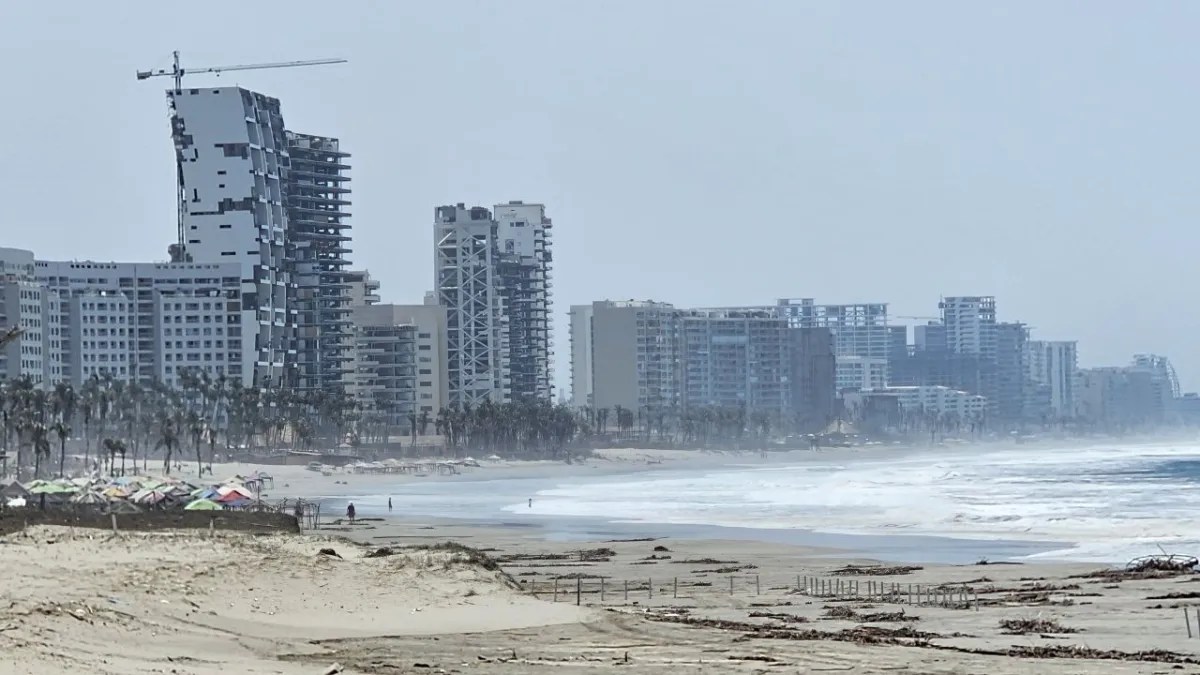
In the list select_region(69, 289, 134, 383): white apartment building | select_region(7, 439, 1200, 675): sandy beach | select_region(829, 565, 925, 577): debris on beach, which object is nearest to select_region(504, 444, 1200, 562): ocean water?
select_region(829, 565, 925, 577): debris on beach

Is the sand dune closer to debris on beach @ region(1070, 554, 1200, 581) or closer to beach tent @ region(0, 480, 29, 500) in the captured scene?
debris on beach @ region(1070, 554, 1200, 581)

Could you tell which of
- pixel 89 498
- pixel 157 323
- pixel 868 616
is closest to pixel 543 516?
pixel 89 498

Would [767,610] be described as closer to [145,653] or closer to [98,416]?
[145,653]

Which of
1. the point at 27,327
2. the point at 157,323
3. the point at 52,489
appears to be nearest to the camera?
the point at 52,489

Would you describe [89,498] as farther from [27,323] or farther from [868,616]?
[27,323]

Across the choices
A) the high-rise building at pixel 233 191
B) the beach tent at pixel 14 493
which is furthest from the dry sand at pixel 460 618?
the high-rise building at pixel 233 191

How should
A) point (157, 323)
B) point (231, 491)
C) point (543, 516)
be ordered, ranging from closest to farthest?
1. point (231, 491)
2. point (543, 516)
3. point (157, 323)

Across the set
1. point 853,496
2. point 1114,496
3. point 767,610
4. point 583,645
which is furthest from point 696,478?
point 583,645
